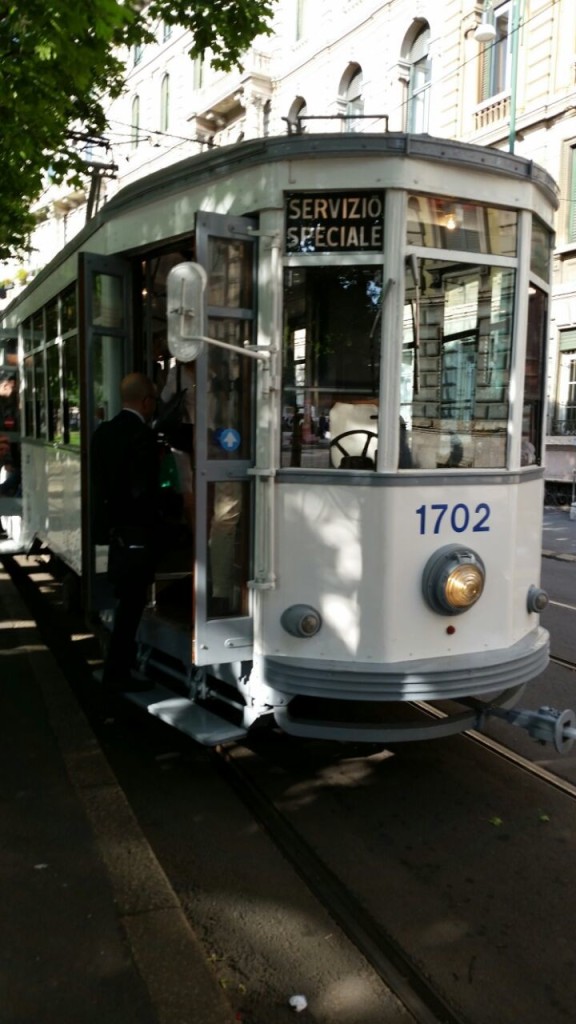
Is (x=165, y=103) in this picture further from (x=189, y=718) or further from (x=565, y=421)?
(x=189, y=718)

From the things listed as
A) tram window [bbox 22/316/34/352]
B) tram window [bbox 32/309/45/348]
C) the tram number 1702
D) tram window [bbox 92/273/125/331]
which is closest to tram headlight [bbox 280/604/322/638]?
the tram number 1702

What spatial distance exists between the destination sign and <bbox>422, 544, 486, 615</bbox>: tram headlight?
4.78ft

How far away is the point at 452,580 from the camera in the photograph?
4000 mm

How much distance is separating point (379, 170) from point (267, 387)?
1.09 m

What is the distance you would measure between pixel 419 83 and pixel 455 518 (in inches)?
933

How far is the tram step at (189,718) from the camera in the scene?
4055mm

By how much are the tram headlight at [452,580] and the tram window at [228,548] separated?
2.90ft

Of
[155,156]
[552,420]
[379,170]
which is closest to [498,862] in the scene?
[379,170]

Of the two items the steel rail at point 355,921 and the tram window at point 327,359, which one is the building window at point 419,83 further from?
the steel rail at point 355,921

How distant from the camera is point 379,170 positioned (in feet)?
12.5

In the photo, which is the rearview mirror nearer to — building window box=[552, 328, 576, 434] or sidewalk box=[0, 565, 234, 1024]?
sidewalk box=[0, 565, 234, 1024]

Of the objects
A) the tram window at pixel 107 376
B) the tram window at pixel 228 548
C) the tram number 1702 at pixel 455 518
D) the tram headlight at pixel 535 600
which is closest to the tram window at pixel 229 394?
the tram window at pixel 228 548

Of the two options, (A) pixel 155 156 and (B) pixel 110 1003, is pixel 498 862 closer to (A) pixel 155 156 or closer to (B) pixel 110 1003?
(B) pixel 110 1003

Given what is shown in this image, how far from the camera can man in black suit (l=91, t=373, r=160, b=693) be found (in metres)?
4.77
